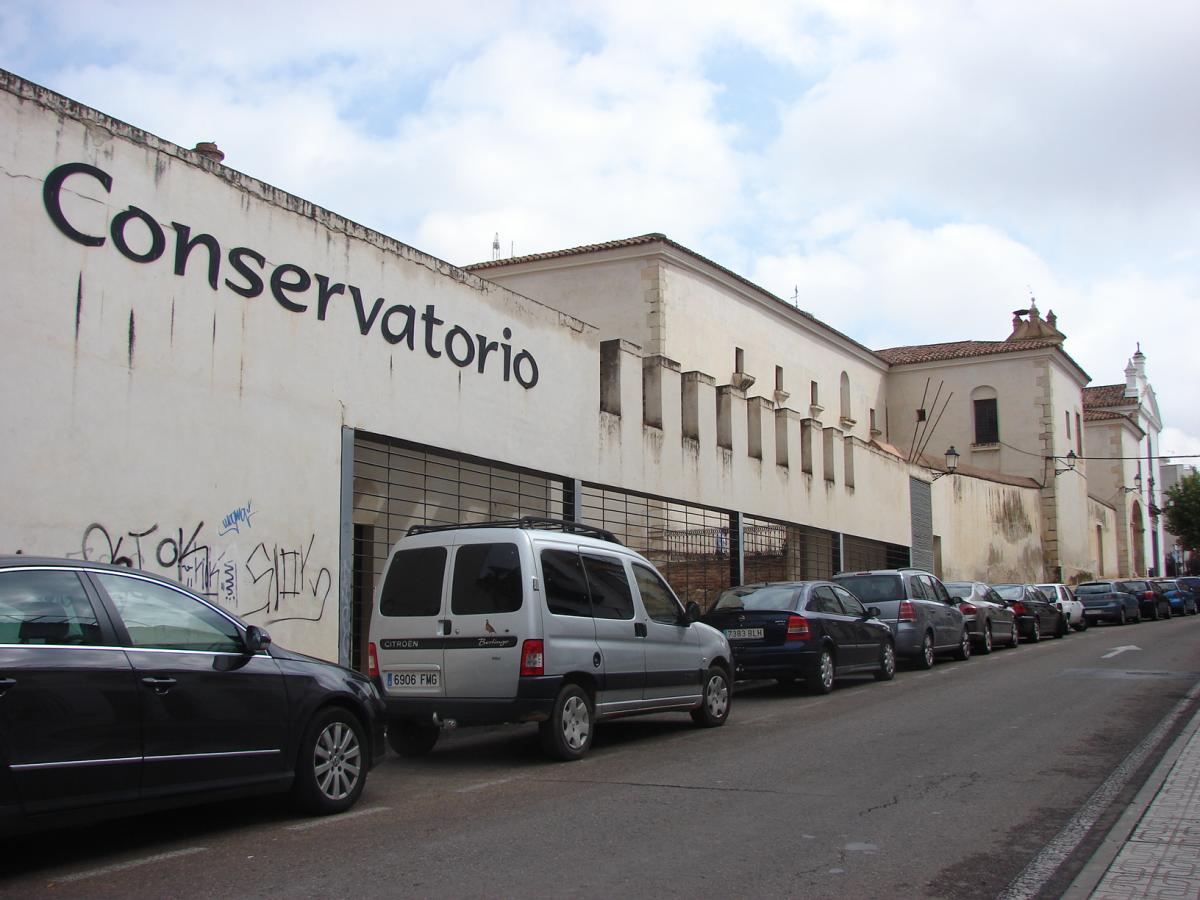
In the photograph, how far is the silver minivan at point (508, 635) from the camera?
9.68 metres

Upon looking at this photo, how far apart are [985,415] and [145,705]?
4938cm

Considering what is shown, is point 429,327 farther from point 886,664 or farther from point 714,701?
point 886,664

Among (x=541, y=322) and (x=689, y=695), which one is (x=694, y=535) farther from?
(x=689, y=695)

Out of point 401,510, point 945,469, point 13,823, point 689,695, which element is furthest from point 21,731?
point 945,469

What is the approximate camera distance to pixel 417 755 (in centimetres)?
1067

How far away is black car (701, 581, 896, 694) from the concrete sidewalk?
6751 millimetres

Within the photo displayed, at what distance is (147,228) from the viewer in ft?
37.1

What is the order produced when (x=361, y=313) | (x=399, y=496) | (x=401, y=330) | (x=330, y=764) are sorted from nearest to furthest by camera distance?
1. (x=330, y=764)
2. (x=361, y=313)
3. (x=401, y=330)
4. (x=399, y=496)

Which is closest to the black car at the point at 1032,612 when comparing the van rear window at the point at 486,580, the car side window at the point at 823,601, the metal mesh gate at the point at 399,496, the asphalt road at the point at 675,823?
the car side window at the point at 823,601

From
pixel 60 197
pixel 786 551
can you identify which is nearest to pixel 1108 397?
pixel 786 551

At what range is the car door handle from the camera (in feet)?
21.3

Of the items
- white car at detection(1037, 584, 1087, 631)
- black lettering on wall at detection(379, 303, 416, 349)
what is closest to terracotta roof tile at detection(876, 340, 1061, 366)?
white car at detection(1037, 584, 1087, 631)

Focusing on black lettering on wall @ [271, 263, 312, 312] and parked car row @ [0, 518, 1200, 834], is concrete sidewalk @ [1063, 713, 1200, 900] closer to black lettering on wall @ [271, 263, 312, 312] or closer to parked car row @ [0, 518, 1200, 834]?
parked car row @ [0, 518, 1200, 834]

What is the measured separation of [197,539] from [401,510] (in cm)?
375
